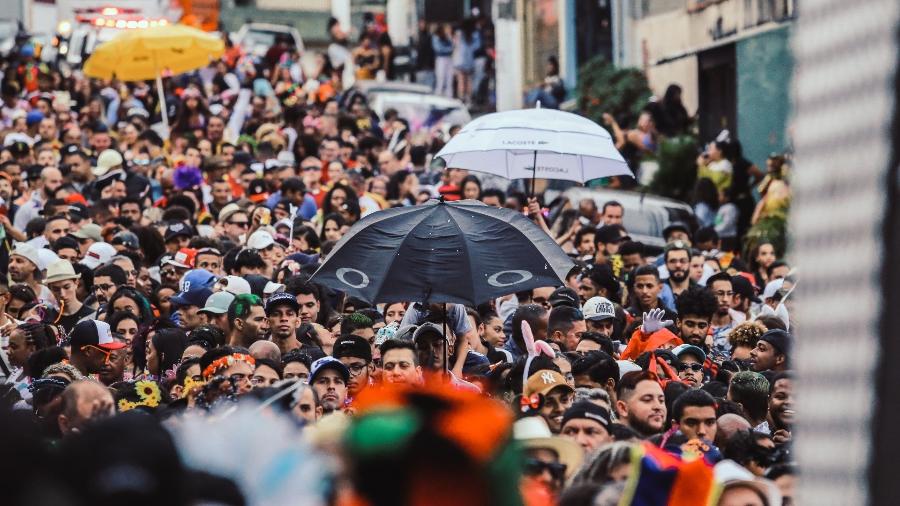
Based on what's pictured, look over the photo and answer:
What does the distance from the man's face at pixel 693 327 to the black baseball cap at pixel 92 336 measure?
3807 mm

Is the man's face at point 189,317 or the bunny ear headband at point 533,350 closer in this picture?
the bunny ear headband at point 533,350

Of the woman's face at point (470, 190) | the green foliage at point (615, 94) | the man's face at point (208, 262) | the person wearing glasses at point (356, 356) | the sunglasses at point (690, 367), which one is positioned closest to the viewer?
the person wearing glasses at point (356, 356)

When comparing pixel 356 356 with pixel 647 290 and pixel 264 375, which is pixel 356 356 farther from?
pixel 647 290

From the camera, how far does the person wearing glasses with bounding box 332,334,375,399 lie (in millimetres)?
8797

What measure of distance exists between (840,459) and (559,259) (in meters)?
6.12

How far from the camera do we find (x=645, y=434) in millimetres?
7727

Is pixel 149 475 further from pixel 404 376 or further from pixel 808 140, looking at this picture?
→ pixel 404 376

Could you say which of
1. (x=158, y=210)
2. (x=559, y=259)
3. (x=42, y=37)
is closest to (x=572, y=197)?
(x=158, y=210)

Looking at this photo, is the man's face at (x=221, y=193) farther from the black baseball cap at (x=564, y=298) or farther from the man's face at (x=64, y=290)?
the black baseball cap at (x=564, y=298)

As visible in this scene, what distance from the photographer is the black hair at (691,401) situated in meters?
7.58

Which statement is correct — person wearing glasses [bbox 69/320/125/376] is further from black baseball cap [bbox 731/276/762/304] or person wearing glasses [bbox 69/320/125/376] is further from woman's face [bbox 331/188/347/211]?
woman's face [bbox 331/188/347/211]

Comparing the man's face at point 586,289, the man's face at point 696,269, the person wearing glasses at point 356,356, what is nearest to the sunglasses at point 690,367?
the person wearing glasses at point 356,356

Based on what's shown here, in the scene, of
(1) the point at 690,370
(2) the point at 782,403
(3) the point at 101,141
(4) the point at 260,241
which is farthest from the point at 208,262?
(3) the point at 101,141

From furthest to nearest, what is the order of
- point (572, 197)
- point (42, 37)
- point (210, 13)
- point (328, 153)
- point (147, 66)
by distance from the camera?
point (210, 13)
point (42, 37)
point (147, 66)
point (328, 153)
point (572, 197)
